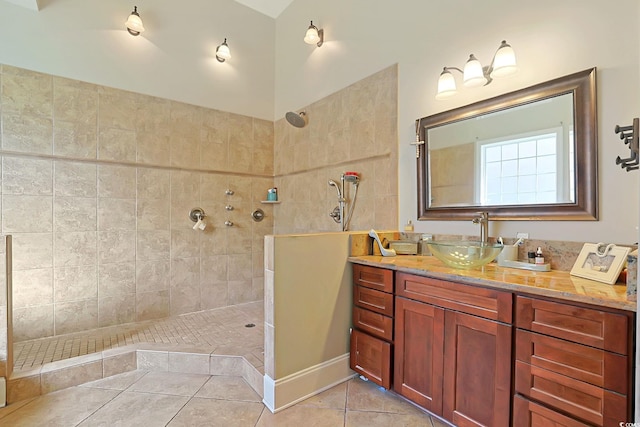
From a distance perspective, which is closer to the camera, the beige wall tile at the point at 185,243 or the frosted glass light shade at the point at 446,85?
the frosted glass light shade at the point at 446,85

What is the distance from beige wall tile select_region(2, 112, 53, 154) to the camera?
2355 millimetres

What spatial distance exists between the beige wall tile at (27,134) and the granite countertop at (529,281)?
2887 mm

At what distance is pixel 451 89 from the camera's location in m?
1.93

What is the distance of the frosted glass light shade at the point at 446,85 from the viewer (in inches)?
76.0

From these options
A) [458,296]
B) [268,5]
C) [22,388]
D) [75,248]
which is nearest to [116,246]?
[75,248]

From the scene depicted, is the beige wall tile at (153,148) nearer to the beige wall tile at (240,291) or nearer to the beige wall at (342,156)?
the beige wall at (342,156)

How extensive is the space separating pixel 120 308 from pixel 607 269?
11.8ft

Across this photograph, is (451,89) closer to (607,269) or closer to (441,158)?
(441,158)

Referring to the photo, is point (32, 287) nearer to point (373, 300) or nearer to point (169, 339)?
point (169, 339)

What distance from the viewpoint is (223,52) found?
323 centimetres

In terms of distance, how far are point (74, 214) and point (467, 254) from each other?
3190mm

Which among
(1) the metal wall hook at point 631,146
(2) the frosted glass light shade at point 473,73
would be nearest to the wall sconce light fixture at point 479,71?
(2) the frosted glass light shade at point 473,73

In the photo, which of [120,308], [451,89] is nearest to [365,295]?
[451,89]

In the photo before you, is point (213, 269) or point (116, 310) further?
point (213, 269)
